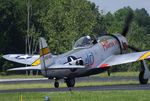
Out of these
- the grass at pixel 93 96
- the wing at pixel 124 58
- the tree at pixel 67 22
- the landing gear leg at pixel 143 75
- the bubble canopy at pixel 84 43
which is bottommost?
the grass at pixel 93 96

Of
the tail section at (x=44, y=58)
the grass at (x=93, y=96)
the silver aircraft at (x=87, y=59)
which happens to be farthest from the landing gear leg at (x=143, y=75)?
the grass at (x=93, y=96)

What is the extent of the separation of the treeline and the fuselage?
4563 cm

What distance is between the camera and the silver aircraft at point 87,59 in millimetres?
37656

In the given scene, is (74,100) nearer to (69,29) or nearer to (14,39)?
(69,29)

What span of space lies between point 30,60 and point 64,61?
27.2ft

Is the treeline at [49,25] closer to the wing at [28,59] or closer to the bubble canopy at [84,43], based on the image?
the wing at [28,59]

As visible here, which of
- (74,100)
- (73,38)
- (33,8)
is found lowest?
(74,100)

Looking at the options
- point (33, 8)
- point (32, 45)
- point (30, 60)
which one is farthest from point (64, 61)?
point (33, 8)

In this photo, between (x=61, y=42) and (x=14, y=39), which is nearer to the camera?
(x=61, y=42)

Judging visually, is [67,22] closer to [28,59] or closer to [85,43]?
[28,59]

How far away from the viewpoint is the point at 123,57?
4112 centimetres

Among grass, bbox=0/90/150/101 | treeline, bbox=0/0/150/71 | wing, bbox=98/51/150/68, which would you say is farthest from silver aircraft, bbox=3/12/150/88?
treeline, bbox=0/0/150/71

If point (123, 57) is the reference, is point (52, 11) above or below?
above

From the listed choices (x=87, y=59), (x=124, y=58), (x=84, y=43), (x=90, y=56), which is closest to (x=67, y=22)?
(x=84, y=43)
